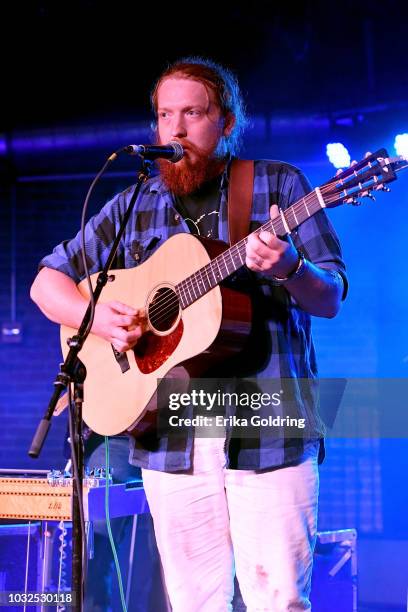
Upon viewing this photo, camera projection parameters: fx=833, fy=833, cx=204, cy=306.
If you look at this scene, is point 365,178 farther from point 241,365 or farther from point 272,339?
point 241,365

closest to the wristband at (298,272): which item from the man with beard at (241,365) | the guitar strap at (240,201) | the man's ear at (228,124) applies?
the man with beard at (241,365)

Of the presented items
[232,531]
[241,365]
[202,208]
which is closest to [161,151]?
[202,208]

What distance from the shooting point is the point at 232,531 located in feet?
8.13

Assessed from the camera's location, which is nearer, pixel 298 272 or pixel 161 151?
pixel 298 272

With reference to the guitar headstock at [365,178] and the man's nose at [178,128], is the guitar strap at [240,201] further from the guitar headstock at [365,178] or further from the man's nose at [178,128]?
the guitar headstock at [365,178]

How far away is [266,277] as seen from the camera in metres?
2.56

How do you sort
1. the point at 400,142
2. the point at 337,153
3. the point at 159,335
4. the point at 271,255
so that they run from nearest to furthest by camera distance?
1. the point at 271,255
2. the point at 159,335
3. the point at 400,142
4. the point at 337,153

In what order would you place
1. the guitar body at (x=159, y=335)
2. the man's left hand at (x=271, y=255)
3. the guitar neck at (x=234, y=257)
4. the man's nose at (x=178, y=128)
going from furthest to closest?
the man's nose at (x=178, y=128), the guitar body at (x=159, y=335), the guitar neck at (x=234, y=257), the man's left hand at (x=271, y=255)

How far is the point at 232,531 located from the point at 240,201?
1026 mm

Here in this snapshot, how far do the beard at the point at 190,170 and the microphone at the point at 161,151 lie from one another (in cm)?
6

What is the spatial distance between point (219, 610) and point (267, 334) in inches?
33.6

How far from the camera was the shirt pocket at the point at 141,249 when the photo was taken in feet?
9.50

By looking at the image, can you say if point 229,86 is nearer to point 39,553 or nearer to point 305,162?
point 39,553

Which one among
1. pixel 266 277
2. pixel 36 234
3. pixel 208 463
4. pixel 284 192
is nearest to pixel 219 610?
pixel 208 463
